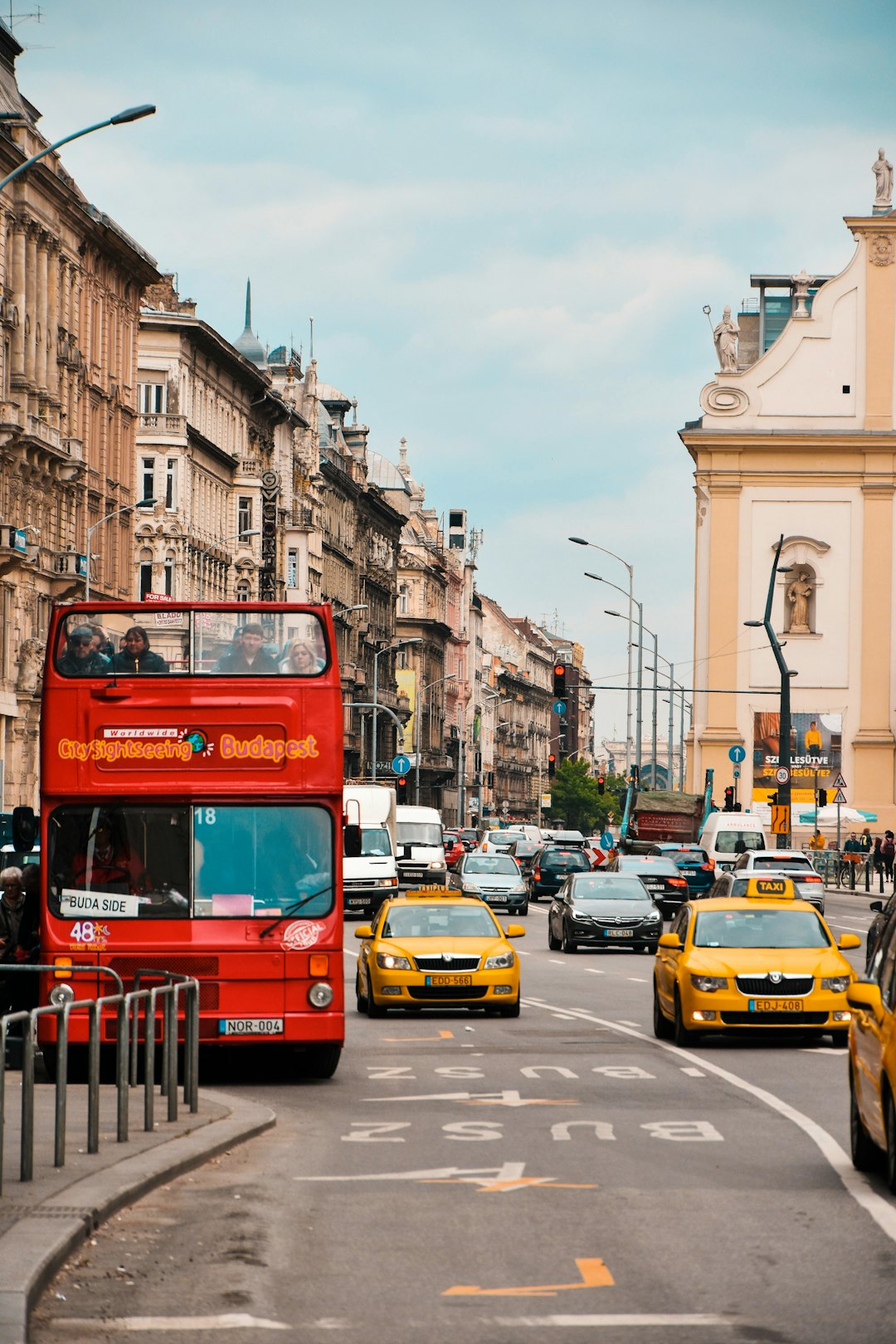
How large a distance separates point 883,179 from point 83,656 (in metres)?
74.5

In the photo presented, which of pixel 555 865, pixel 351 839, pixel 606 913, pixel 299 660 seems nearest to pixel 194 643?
pixel 299 660

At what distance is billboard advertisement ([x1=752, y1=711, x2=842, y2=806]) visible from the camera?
83688mm

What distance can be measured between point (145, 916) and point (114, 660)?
191 centimetres

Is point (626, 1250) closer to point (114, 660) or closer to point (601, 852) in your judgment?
point (114, 660)

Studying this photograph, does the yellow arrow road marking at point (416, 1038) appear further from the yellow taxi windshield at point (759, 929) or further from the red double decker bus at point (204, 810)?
the red double decker bus at point (204, 810)

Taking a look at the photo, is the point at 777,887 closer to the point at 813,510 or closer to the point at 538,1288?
the point at 538,1288

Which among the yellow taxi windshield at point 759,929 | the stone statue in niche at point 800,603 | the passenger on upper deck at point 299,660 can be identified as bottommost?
the yellow taxi windshield at point 759,929

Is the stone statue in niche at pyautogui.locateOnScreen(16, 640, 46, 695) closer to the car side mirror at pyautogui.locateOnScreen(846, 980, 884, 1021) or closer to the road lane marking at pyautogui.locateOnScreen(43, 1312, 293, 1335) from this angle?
the car side mirror at pyautogui.locateOnScreen(846, 980, 884, 1021)

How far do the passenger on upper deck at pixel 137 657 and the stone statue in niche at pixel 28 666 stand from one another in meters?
41.8

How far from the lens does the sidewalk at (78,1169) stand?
352 inches

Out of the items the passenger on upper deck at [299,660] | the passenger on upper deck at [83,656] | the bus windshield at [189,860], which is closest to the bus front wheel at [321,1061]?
the bus windshield at [189,860]

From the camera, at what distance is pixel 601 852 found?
72.6 m

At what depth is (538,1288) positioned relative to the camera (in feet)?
30.4

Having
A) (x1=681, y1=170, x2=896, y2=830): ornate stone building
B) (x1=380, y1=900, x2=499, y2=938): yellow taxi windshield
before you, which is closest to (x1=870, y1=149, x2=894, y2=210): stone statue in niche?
(x1=681, y1=170, x2=896, y2=830): ornate stone building
